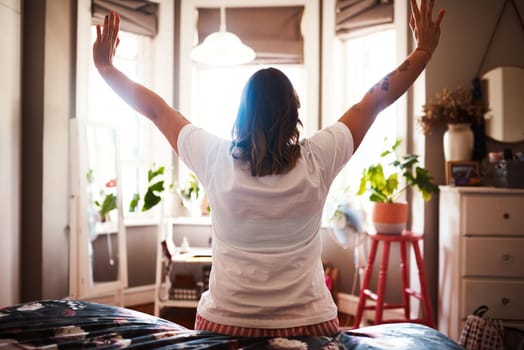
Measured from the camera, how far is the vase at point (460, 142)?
2498 millimetres

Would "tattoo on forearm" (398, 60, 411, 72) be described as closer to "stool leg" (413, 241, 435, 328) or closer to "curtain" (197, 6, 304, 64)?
"stool leg" (413, 241, 435, 328)

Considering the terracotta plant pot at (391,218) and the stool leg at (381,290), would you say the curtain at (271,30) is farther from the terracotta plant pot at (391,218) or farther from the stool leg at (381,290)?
the stool leg at (381,290)

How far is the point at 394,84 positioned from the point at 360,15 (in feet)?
8.08

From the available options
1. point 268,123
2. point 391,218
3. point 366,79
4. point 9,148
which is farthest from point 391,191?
point 9,148

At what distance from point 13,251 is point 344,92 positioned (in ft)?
8.97

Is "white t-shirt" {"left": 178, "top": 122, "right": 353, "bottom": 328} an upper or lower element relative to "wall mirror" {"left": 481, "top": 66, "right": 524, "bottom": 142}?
lower

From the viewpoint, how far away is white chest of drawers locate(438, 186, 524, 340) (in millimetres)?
2207

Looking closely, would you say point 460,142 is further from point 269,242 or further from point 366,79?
point 269,242

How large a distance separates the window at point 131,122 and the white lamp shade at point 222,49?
1.19 meters

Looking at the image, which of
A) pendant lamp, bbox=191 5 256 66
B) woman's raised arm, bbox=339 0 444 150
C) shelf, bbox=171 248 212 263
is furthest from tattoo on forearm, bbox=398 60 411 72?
shelf, bbox=171 248 212 263

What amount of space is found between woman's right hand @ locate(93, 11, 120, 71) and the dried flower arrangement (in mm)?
2115

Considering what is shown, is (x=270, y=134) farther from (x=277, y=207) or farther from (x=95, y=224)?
(x=95, y=224)

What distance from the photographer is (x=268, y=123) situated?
0.86m

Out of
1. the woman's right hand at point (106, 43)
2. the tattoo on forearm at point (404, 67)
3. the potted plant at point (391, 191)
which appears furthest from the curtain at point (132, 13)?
the tattoo on forearm at point (404, 67)
